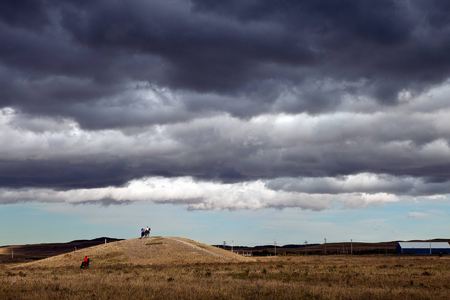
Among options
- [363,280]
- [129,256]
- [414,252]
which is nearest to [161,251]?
[129,256]

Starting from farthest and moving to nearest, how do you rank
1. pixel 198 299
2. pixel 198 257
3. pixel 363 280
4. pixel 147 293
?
pixel 198 257, pixel 363 280, pixel 147 293, pixel 198 299

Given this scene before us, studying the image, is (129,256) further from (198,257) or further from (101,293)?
(101,293)

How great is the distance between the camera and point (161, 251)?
86.0m

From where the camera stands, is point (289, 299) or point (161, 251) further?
point (161, 251)

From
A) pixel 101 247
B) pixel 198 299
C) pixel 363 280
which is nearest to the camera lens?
pixel 198 299

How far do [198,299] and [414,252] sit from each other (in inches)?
5924

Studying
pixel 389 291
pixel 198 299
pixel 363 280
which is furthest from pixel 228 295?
pixel 363 280

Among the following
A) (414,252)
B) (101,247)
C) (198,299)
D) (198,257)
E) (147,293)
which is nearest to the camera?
(198,299)

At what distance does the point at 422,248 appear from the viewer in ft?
536

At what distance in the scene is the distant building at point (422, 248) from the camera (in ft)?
536

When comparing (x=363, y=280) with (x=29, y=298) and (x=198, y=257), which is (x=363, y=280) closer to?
(x=29, y=298)

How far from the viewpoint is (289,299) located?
90.2 ft

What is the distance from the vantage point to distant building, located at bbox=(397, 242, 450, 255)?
16338 centimetres

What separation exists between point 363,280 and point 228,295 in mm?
15158
